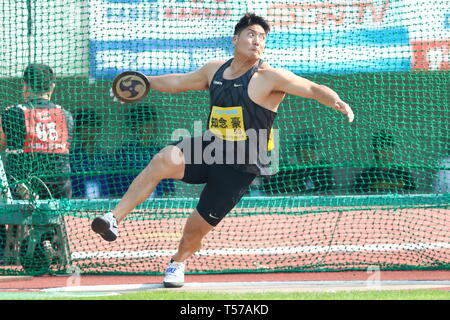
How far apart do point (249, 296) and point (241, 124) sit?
4.41 ft

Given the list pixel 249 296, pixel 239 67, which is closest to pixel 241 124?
pixel 239 67

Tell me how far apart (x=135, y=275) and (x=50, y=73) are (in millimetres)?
2236

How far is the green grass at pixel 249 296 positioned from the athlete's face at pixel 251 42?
1918mm

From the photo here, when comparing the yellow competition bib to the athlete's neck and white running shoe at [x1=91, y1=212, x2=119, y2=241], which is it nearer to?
the athlete's neck

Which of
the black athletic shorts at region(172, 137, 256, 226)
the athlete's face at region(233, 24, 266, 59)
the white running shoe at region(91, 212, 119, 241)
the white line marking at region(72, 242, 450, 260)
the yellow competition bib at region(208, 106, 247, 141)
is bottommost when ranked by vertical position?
the white line marking at region(72, 242, 450, 260)

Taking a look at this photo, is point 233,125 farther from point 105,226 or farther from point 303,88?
point 105,226

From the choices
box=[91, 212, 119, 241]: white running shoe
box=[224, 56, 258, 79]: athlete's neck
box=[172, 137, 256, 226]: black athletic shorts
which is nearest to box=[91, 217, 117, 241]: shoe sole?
box=[91, 212, 119, 241]: white running shoe

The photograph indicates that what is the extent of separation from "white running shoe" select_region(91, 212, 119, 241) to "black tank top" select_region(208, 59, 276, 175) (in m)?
1.07

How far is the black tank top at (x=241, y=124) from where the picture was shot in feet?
17.8

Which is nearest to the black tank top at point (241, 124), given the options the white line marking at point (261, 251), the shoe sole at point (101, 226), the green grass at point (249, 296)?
the green grass at point (249, 296)

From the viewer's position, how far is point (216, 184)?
215 inches

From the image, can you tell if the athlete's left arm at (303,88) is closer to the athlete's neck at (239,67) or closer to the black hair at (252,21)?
the athlete's neck at (239,67)

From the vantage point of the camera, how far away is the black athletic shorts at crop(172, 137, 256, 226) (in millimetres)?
5390
